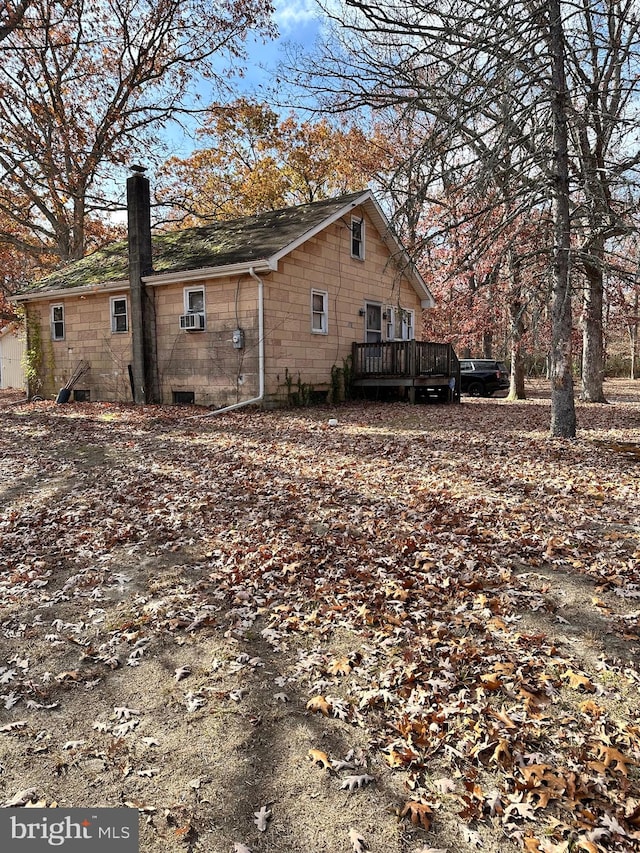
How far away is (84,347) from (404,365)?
10295mm

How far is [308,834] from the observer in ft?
7.23

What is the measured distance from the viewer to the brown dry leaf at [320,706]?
2914 millimetres

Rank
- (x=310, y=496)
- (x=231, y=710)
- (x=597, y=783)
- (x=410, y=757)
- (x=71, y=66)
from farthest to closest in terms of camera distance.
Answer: (x=71, y=66) < (x=310, y=496) < (x=231, y=710) < (x=410, y=757) < (x=597, y=783)

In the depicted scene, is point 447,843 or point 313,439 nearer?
point 447,843

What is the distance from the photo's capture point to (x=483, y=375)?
22.7m

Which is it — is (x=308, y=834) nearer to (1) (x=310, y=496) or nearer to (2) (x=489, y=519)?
(2) (x=489, y=519)

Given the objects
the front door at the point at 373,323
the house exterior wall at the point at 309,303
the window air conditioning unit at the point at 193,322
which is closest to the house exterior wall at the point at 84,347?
the window air conditioning unit at the point at 193,322

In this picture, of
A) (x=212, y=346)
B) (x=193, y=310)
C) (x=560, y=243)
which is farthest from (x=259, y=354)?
(x=560, y=243)

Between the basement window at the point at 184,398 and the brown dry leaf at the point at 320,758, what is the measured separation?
1323cm

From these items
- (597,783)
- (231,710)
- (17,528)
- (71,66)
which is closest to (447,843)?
(597,783)

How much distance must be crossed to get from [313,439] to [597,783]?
7839 millimetres

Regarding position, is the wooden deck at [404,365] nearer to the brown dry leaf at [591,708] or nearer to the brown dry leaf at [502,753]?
the brown dry leaf at [591,708]

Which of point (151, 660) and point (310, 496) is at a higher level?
point (310, 496)

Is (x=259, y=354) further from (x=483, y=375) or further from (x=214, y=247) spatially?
(x=483, y=375)
